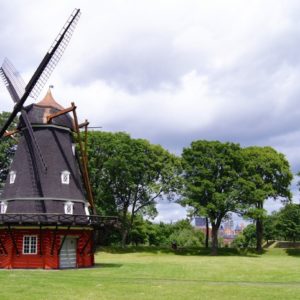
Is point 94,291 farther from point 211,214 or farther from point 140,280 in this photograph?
point 211,214

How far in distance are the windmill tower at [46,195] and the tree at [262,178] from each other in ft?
77.7

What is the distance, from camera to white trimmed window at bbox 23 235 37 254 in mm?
31172

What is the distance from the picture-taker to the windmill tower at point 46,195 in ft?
101

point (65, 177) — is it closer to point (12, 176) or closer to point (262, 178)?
point (12, 176)

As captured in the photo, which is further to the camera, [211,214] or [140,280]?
[211,214]

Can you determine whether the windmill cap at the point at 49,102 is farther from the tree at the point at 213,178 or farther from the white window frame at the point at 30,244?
the tree at the point at 213,178

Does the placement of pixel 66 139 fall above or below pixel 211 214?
above

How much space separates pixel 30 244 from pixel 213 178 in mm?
28436

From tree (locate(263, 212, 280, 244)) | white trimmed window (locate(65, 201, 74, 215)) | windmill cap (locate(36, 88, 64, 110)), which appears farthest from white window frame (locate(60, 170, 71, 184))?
tree (locate(263, 212, 280, 244))

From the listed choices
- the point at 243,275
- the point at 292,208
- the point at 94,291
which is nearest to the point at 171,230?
the point at 292,208

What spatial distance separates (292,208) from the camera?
193 feet

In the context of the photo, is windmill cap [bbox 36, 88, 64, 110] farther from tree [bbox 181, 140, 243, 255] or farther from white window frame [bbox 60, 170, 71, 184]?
tree [bbox 181, 140, 243, 255]

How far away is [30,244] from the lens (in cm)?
3127

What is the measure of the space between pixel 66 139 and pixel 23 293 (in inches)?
764
